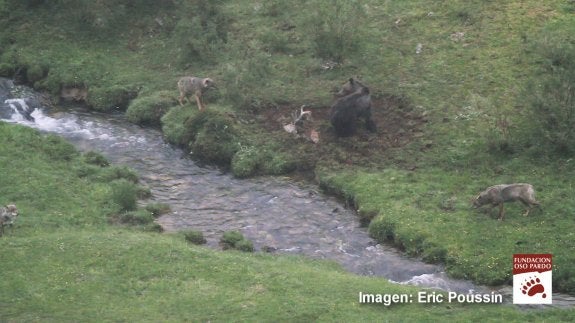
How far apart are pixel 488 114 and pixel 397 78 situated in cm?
571

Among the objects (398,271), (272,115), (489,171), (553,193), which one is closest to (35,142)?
(272,115)

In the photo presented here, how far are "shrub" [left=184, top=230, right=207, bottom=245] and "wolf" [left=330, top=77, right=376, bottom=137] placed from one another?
9.82m

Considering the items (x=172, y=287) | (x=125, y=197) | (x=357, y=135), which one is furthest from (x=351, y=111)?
(x=172, y=287)

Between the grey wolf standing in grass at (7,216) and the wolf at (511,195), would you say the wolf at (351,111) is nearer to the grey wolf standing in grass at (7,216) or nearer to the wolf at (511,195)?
the wolf at (511,195)

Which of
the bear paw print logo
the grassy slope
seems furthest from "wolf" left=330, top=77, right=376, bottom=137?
the bear paw print logo

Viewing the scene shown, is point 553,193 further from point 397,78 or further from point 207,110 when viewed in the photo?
point 207,110

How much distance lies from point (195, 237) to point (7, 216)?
681 cm

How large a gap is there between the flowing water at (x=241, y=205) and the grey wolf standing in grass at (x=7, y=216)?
574cm

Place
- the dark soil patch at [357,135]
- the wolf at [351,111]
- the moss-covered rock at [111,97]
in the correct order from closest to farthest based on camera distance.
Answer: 1. the dark soil patch at [357,135]
2. the wolf at [351,111]
3. the moss-covered rock at [111,97]

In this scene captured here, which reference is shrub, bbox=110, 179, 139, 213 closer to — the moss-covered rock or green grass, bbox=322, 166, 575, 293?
green grass, bbox=322, 166, 575, 293

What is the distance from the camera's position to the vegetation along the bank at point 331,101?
28953 mm

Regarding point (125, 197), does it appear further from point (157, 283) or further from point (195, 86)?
point (195, 86)

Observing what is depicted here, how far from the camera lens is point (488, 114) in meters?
37.0

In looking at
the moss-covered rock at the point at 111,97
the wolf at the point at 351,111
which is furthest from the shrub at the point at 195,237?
the moss-covered rock at the point at 111,97
